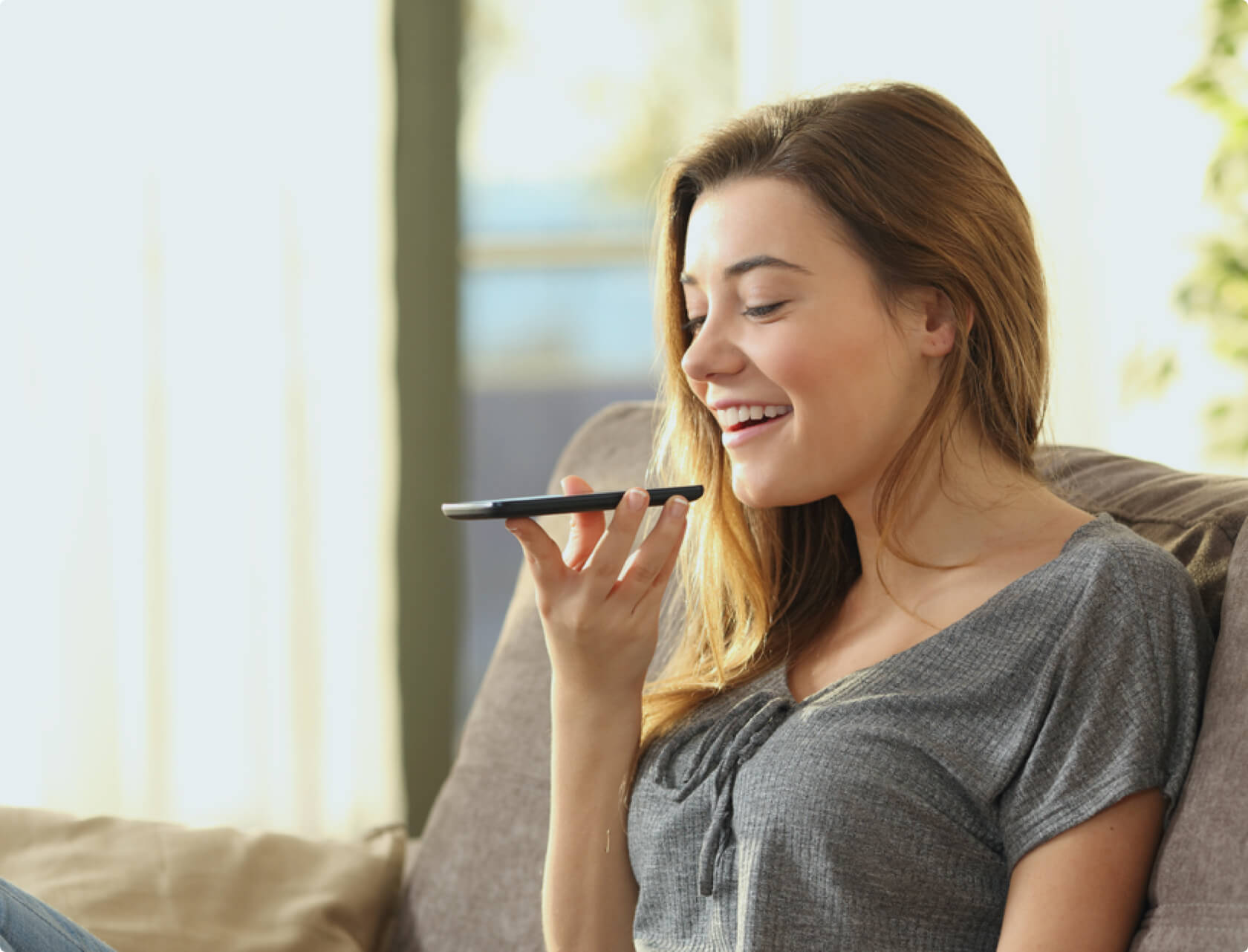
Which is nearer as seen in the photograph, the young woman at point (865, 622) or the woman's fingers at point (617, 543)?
the young woman at point (865, 622)

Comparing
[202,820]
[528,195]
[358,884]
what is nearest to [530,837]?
[358,884]

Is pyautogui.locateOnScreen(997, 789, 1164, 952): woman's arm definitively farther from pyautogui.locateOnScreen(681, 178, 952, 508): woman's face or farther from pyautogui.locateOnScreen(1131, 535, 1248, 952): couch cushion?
pyautogui.locateOnScreen(681, 178, 952, 508): woman's face

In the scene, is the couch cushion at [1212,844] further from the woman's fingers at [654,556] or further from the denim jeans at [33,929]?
the denim jeans at [33,929]

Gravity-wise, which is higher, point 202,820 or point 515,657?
point 515,657

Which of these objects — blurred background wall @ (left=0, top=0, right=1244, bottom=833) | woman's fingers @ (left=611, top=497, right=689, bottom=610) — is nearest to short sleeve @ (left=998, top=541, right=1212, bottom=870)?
woman's fingers @ (left=611, top=497, right=689, bottom=610)

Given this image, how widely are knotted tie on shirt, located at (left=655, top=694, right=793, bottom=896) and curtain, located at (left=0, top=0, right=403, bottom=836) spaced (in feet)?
Result: 4.17

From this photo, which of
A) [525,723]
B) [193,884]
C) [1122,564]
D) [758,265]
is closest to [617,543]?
[758,265]

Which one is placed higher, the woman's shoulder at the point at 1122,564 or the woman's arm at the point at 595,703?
the woman's shoulder at the point at 1122,564

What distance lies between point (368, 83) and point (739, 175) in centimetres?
138

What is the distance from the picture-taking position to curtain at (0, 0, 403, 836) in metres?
2.16

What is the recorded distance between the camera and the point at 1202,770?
90cm

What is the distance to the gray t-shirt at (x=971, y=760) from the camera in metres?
0.93

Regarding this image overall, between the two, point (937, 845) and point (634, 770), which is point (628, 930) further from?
point (937, 845)

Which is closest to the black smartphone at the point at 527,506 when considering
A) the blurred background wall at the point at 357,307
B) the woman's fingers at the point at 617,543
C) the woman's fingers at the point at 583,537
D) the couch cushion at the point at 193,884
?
the woman's fingers at the point at 617,543
